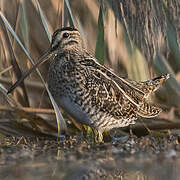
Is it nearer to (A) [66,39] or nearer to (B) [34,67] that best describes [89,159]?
(B) [34,67]

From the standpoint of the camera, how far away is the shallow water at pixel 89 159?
319 cm

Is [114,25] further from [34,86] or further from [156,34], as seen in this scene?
[34,86]

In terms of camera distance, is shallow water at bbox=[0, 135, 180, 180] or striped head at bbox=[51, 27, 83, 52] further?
striped head at bbox=[51, 27, 83, 52]

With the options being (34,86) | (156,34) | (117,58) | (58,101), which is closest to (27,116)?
(58,101)

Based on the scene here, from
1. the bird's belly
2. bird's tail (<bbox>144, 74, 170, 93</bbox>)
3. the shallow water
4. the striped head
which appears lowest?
the shallow water

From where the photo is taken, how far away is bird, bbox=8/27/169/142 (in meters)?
4.27

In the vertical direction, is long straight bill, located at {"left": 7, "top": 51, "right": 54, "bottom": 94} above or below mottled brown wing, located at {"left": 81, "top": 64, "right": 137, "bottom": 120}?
above

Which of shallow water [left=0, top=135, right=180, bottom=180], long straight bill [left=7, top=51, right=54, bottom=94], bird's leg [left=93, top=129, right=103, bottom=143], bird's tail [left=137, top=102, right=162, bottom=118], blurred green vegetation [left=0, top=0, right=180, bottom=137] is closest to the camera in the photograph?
shallow water [left=0, top=135, right=180, bottom=180]

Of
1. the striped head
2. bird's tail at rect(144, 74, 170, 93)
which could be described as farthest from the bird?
bird's tail at rect(144, 74, 170, 93)

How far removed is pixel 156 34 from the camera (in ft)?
13.4

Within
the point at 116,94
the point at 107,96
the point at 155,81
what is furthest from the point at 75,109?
the point at 155,81

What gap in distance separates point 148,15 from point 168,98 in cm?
153

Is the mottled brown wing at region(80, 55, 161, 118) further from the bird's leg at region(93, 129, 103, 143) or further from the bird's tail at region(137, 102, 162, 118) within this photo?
the bird's leg at region(93, 129, 103, 143)

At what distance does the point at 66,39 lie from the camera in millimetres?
4414
